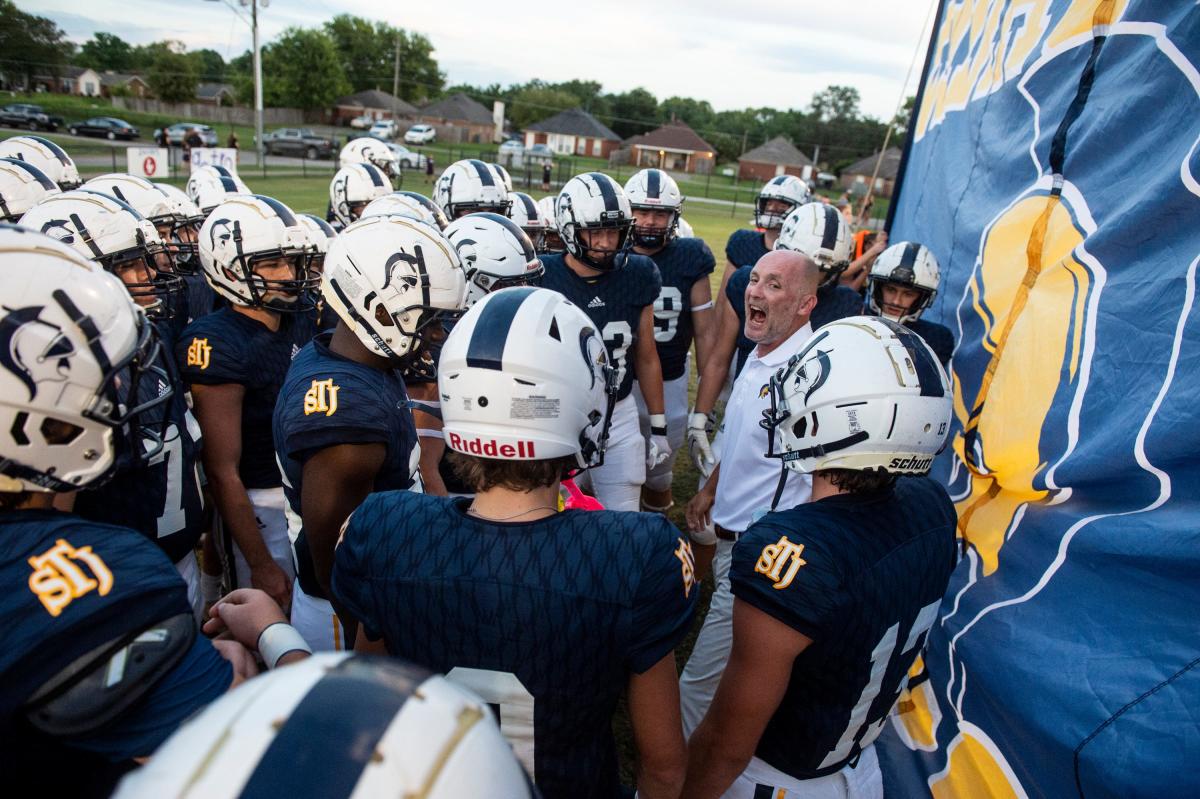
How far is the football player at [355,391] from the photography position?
7.77ft

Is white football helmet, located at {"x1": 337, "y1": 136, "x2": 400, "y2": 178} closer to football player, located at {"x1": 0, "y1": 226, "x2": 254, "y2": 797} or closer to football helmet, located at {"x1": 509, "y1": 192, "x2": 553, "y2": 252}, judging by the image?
football helmet, located at {"x1": 509, "y1": 192, "x2": 553, "y2": 252}

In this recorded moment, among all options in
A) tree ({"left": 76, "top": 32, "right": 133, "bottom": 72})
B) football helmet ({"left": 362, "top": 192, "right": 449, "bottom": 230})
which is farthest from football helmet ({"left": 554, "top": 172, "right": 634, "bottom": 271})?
tree ({"left": 76, "top": 32, "right": 133, "bottom": 72})

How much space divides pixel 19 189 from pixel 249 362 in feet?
11.4

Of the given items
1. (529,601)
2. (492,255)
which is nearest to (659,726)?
(529,601)

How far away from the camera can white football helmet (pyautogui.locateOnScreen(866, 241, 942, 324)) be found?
470 centimetres

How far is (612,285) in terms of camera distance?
484 cm

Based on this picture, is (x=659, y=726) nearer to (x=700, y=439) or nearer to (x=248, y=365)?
(x=248, y=365)

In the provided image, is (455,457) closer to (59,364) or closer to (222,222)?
(59,364)

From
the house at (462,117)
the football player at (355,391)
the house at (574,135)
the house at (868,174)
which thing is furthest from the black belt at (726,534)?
the house at (574,135)

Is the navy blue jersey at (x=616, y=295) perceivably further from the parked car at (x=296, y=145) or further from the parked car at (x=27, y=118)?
the parked car at (x=296, y=145)

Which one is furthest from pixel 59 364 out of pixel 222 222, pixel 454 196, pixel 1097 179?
pixel 454 196

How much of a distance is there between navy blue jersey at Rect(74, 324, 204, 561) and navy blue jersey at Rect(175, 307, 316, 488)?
0.23 metres

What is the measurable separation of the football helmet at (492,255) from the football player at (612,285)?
0.56 meters

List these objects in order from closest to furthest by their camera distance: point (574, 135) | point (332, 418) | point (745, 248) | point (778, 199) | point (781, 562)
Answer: point (781, 562), point (332, 418), point (745, 248), point (778, 199), point (574, 135)
